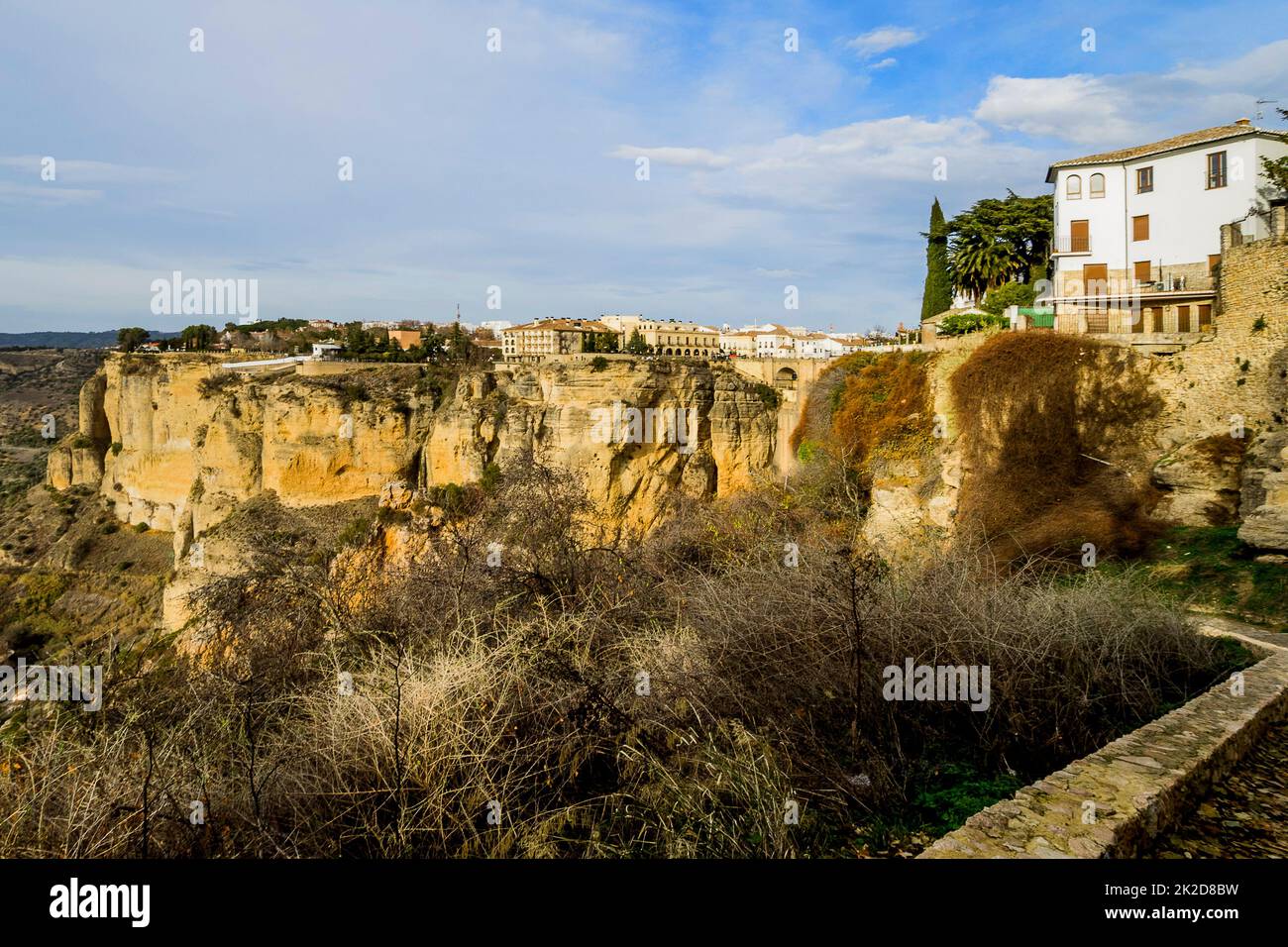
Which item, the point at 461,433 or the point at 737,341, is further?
the point at 737,341

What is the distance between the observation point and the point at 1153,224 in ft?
65.4

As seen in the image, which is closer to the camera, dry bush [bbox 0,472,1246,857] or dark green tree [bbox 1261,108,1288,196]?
dry bush [bbox 0,472,1246,857]

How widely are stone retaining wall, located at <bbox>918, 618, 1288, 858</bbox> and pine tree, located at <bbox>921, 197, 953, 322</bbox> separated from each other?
26.0 m

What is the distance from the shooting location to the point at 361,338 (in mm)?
46344

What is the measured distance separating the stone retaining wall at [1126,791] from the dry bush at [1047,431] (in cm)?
878

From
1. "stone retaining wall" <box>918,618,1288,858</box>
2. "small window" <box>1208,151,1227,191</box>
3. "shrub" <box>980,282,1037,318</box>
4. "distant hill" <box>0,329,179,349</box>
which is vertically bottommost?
"stone retaining wall" <box>918,618,1288,858</box>

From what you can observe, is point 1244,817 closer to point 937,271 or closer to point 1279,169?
point 1279,169

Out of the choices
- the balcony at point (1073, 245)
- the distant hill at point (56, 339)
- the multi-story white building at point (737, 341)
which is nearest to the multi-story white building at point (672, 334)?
the multi-story white building at point (737, 341)

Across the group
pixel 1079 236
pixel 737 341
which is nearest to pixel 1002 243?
pixel 1079 236

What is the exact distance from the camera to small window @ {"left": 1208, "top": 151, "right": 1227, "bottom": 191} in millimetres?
18703

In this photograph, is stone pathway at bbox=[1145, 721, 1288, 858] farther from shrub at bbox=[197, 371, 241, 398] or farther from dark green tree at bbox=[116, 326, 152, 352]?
dark green tree at bbox=[116, 326, 152, 352]

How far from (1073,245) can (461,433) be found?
19945 millimetres

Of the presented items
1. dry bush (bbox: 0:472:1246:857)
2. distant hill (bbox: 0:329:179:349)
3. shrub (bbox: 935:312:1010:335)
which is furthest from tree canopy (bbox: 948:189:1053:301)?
distant hill (bbox: 0:329:179:349)
